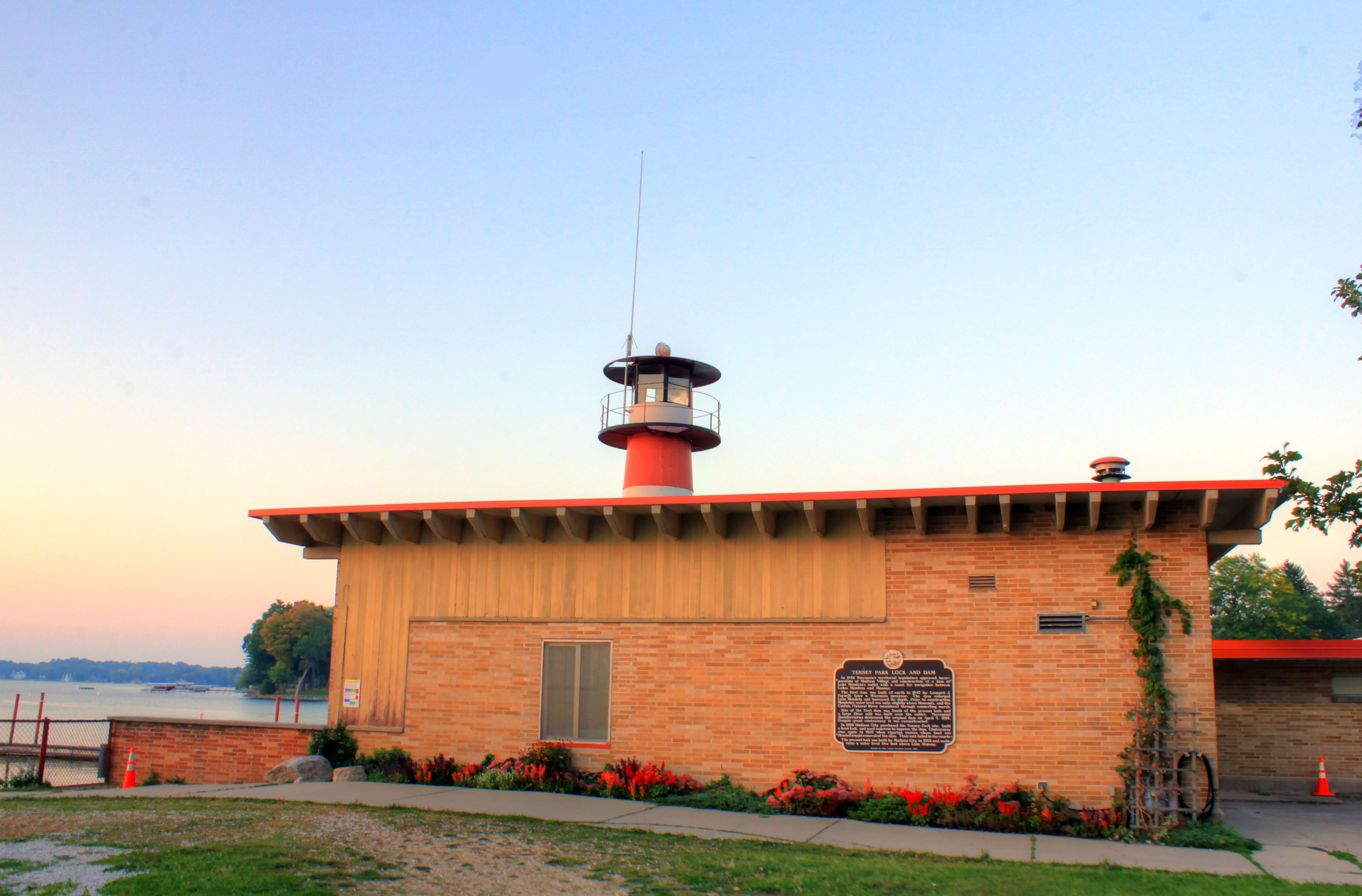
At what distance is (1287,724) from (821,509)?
33.3 feet

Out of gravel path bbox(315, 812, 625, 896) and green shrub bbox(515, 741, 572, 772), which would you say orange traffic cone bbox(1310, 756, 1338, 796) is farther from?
gravel path bbox(315, 812, 625, 896)

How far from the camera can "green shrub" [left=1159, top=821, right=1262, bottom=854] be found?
35.9ft

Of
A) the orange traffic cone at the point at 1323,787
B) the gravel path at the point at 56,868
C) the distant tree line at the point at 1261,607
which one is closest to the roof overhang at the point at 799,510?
the orange traffic cone at the point at 1323,787

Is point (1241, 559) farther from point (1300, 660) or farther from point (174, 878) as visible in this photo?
point (174, 878)

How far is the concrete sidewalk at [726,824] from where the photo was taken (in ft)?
33.5

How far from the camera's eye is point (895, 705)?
526 inches

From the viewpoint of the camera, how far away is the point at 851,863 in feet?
30.0

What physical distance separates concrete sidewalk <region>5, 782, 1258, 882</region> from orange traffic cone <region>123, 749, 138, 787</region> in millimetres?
781

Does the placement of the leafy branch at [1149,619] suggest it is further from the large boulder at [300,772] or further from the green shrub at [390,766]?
the large boulder at [300,772]

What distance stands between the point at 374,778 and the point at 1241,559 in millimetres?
62550

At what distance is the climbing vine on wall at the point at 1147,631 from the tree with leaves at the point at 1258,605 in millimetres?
50415

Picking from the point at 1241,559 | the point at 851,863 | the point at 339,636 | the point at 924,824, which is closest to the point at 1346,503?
the point at 851,863

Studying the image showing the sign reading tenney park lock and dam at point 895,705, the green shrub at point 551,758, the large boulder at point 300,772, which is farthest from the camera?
the large boulder at point 300,772

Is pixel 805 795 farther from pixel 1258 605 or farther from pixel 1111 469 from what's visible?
pixel 1258 605
